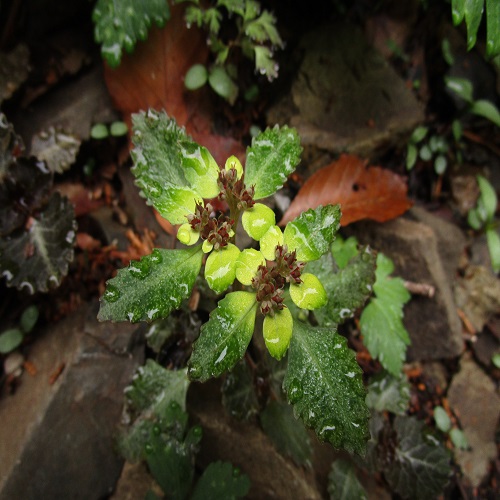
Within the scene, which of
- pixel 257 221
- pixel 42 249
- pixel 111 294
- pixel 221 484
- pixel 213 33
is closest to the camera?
pixel 111 294

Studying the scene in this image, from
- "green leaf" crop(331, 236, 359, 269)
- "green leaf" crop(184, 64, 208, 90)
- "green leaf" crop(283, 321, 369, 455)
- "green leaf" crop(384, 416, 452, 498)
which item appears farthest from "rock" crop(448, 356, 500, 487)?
"green leaf" crop(184, 64, 208, 90)

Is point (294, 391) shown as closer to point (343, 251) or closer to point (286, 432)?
point (286, 432)

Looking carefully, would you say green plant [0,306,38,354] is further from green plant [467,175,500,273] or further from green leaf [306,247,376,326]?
green plant [467,175,500,273]

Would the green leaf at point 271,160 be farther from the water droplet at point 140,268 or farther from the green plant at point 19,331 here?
the green plant at point 19,331

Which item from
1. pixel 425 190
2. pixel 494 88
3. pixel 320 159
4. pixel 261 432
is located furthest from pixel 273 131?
pixel 494 88

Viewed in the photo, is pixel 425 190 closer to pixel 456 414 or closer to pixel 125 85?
pixel 456 414

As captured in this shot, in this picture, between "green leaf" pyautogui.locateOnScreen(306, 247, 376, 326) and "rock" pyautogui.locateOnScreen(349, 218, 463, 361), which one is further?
"rock" pyautogui.locateOnScreen(349, 218, 463, 361)

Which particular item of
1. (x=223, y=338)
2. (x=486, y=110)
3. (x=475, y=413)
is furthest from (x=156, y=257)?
(x=486, y=110)
